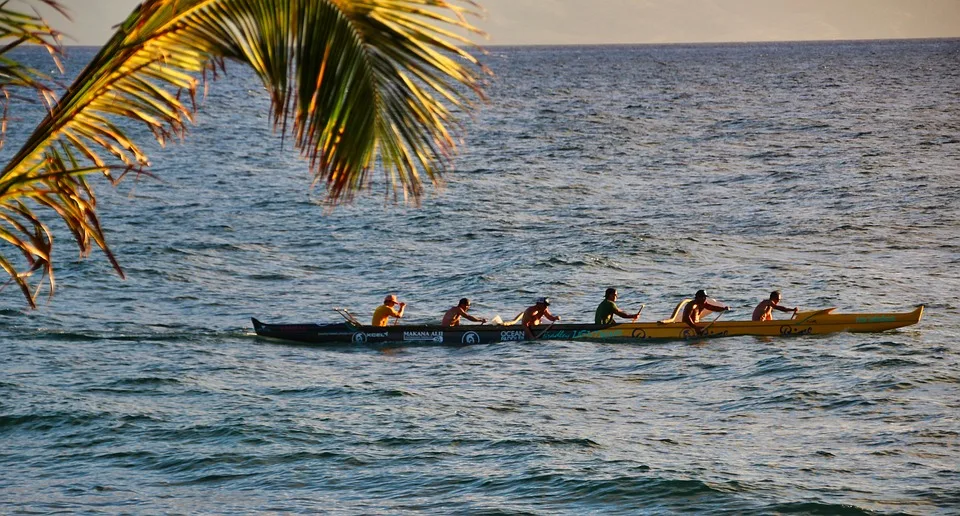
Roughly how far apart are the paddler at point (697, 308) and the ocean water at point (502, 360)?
503 mm

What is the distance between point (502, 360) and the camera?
22.2 metres

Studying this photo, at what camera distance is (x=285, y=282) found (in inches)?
1193

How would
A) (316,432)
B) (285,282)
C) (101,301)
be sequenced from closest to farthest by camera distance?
(316,432)
(101,301)
(285,282)

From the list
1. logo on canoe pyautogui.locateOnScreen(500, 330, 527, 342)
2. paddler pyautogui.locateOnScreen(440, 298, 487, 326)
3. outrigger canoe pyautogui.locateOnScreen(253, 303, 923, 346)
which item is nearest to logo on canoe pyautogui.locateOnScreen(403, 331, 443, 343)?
outrigger canoe pyautogui.locateOnScreen(253, 303, 923, 346)

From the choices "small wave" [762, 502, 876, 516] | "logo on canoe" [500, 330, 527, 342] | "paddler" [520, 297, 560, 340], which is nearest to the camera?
"small wave" [762, 502, 876, 516]

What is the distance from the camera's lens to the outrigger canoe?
23234 millimetres

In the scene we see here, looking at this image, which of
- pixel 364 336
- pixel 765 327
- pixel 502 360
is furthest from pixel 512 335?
pixel 765 327

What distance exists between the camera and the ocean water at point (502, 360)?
1513cm

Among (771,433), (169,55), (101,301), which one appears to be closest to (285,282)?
(101,301)

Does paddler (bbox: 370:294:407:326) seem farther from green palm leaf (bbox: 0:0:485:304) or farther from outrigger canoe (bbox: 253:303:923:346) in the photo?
green palm leaf (bbox: 0:0:485:304)

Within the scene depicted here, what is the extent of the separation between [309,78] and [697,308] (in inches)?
770

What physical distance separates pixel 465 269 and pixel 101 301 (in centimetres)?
973

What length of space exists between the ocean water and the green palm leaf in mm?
697

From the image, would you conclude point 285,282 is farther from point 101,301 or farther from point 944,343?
point 944,343
